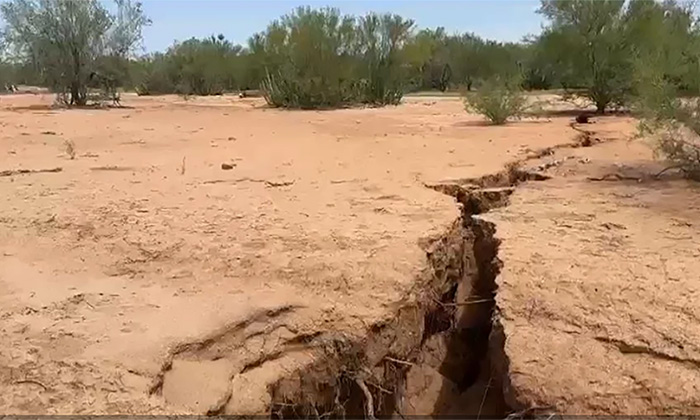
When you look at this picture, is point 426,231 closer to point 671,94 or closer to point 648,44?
point 671,94

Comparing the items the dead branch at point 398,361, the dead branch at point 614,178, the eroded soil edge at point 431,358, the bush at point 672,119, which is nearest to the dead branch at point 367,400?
the eroded soil edge at point 431,358

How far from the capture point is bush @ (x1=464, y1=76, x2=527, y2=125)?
13422 millimetres

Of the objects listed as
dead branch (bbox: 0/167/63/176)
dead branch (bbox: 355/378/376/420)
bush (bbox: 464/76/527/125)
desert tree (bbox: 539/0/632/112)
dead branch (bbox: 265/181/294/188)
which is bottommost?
dead branch (bbox: 355/378/376/420)

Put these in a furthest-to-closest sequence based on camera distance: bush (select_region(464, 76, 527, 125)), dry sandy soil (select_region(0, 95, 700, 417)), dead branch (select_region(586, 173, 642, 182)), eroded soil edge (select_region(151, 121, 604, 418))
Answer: bush (select_region(464, 76, 527, 125))
dead branch (select_region(586, 173, 642, 182))
eroded soil edge (select_region(151, 121, 604, 418))
dry sandy soil (select_region(0, 95, 700, 417))

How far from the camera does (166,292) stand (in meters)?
4.02

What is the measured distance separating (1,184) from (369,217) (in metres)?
3.29

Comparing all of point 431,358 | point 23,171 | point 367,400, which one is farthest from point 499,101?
point 367,400

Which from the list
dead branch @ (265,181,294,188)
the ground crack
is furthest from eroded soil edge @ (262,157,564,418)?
dead branch @ (265,181,294,188)

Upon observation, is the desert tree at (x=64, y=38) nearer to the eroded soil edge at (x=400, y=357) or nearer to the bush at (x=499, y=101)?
the bush at (x=499, y=101)

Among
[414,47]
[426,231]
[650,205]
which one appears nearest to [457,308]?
[426,231]

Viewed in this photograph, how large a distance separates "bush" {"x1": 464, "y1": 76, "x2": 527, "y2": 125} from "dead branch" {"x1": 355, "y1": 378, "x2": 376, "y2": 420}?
10.2 m

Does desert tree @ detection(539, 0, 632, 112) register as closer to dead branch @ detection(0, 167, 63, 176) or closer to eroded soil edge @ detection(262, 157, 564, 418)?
dead branch @ detection(0, 167, 63, 176)

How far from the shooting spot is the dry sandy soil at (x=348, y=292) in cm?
327

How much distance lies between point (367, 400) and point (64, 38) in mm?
18225
